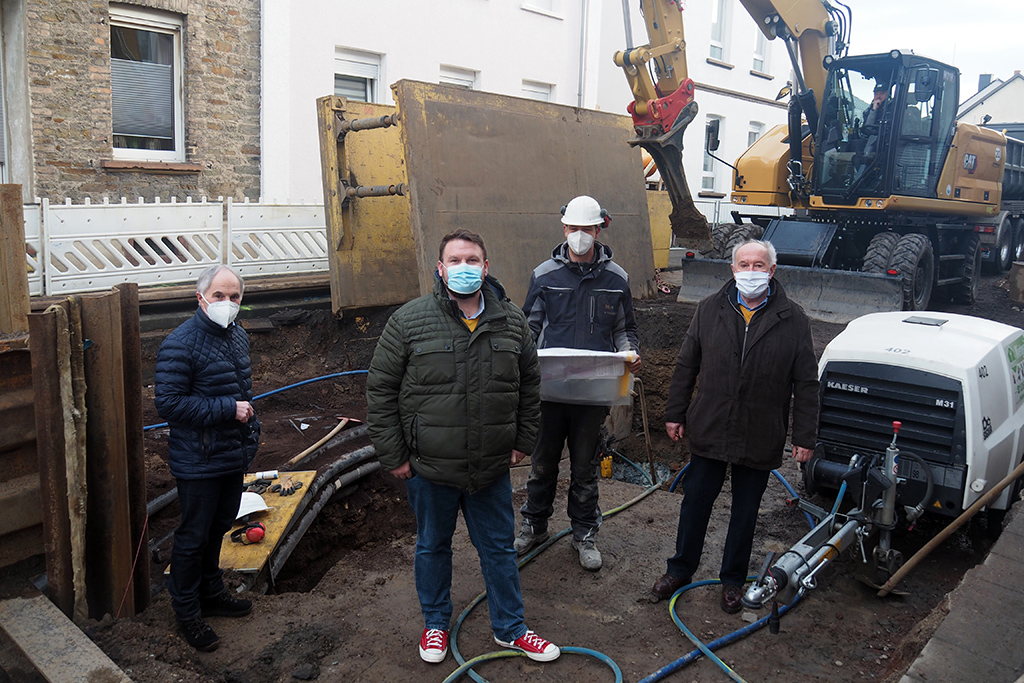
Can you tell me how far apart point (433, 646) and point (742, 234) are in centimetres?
949

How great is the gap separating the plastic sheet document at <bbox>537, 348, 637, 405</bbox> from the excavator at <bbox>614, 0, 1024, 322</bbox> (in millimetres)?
6264

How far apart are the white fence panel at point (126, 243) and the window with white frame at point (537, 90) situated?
326 inches

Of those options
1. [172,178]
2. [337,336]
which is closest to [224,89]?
[172,178]

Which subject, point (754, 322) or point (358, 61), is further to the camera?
point (358, 61)

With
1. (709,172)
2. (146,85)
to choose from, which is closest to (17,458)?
(146,85)

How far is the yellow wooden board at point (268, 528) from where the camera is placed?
4.25 meters

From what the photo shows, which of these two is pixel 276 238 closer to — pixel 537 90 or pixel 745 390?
pixel 745 390

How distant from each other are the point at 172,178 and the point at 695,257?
7.32 metres

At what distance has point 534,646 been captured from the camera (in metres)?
3.52

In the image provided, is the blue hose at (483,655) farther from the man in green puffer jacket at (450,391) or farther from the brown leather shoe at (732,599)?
the brown leather shoe at (732,599)

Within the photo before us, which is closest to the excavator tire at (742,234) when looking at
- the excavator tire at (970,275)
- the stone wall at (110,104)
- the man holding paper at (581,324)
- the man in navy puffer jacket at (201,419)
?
the excavator tire at (970,275)

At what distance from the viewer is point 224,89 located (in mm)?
11445

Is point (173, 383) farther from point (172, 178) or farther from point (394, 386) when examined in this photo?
point (172, 178)

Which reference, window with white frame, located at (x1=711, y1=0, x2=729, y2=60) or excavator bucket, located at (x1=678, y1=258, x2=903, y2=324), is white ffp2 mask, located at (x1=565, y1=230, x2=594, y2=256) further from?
window with white frame, located at (x1=711, y1=0, x2=729, y2=60)
